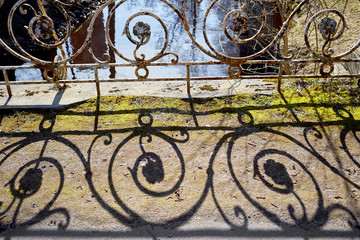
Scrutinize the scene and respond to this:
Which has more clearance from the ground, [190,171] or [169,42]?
[169,42]

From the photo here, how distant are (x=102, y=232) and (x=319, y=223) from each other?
1.42 m

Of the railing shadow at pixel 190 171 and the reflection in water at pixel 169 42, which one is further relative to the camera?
the reflection in water at pixel 169 42

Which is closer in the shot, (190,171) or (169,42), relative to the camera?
(190,171)

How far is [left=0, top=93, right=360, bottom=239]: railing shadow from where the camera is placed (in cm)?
204

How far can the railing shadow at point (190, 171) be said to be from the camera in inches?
80.2

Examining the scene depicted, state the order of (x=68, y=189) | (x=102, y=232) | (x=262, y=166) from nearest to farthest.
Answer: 1. (x=102, y=232)
2. (x=68, y=189)
3. (x=262, y=166)

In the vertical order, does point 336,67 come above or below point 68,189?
above

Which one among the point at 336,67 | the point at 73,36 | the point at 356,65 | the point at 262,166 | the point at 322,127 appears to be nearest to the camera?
the point at 262,166

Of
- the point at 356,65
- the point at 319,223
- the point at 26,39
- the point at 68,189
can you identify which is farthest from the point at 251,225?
the point at 26,39

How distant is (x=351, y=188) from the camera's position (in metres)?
2.26

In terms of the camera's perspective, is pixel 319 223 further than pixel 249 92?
No

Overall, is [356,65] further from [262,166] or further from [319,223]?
[319,223]

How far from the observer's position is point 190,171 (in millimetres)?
2496

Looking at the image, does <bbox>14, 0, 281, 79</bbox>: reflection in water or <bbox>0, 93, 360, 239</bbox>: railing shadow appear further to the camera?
<bbox>14, 0, 281, 79</bbox>: reflection in water
